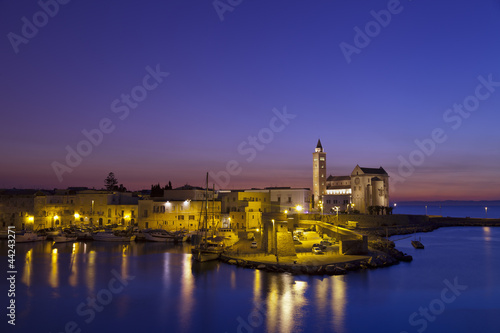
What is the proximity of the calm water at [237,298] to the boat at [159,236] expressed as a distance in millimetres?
11159

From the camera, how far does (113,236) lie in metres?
42.7

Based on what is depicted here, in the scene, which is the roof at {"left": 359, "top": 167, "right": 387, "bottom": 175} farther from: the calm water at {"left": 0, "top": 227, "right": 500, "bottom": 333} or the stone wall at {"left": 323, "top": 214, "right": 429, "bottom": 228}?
the calm water at {"left": 0, "top": 227, "right": 500, "bottom": 333}

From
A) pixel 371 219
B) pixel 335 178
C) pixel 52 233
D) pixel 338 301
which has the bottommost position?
pixel 338 301

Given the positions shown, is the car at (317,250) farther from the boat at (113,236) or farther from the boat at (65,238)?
the boat at (65,238)

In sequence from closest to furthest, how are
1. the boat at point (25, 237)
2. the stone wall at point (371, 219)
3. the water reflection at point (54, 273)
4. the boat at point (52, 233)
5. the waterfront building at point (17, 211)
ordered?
the water reflection at point (54, 273) → the boat at point (25, 237) → the boat at point (52, 233) → the waterfront building at point (17, 211) → the stone wall at point (371, 219)

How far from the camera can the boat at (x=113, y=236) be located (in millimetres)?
42228

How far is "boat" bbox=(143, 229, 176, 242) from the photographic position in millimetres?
41700

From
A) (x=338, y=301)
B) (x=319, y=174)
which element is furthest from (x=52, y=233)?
(x=319, y=174)

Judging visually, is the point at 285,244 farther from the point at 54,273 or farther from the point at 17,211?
the point at 17,211

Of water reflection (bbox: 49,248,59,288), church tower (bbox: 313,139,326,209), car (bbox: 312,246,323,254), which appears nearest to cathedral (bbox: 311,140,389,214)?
church tower (bbox: 313,139,326,209)

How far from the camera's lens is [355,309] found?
59.6ft

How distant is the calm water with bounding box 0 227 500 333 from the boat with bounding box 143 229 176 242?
11159 millimetres

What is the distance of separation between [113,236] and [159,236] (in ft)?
18.1

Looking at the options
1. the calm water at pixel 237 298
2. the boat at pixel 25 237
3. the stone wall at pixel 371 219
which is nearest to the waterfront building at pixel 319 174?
the stone wall at pixel 371 219
